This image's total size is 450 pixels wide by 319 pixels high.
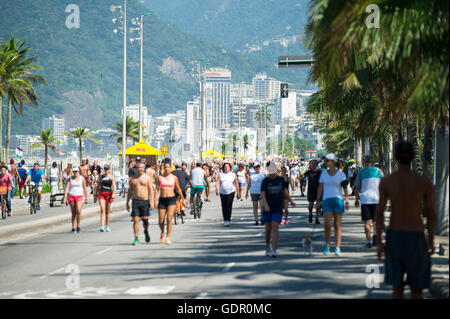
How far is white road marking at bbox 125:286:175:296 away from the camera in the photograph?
33.5 ft

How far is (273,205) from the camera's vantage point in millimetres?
14164

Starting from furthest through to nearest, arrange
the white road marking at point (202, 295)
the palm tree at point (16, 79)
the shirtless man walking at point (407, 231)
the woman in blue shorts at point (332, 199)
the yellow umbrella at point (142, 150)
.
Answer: the palm tree at point (16, 79)
the yellow umbrella at point (142, 150)
the woman in blue shorts at point (332, 199)
the white road marking at point (202, 295)
the shirtless man walking at point (407, 231)

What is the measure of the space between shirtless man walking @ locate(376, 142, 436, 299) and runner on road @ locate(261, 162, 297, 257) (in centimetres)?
611

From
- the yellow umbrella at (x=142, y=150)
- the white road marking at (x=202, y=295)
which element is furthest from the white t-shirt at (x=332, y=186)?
the yellow umbrella at (x=142, y=150)

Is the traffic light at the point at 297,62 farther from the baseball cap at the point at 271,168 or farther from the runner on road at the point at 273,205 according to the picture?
the runner on road at the point at 273,205

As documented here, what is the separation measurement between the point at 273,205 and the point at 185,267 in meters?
2.28

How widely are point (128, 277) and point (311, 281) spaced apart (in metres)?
3.01

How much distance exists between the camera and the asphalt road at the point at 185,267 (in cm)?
1038

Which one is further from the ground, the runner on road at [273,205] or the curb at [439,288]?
the runner on road at [273,205]

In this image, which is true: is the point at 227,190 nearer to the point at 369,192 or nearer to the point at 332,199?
the point at 369,192

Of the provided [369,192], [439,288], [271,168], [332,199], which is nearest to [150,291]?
[439,288]

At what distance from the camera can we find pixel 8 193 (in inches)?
1005

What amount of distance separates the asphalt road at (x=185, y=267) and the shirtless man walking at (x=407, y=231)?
2.04m

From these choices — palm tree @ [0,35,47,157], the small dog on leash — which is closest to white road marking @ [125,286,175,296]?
the small dog on leash
